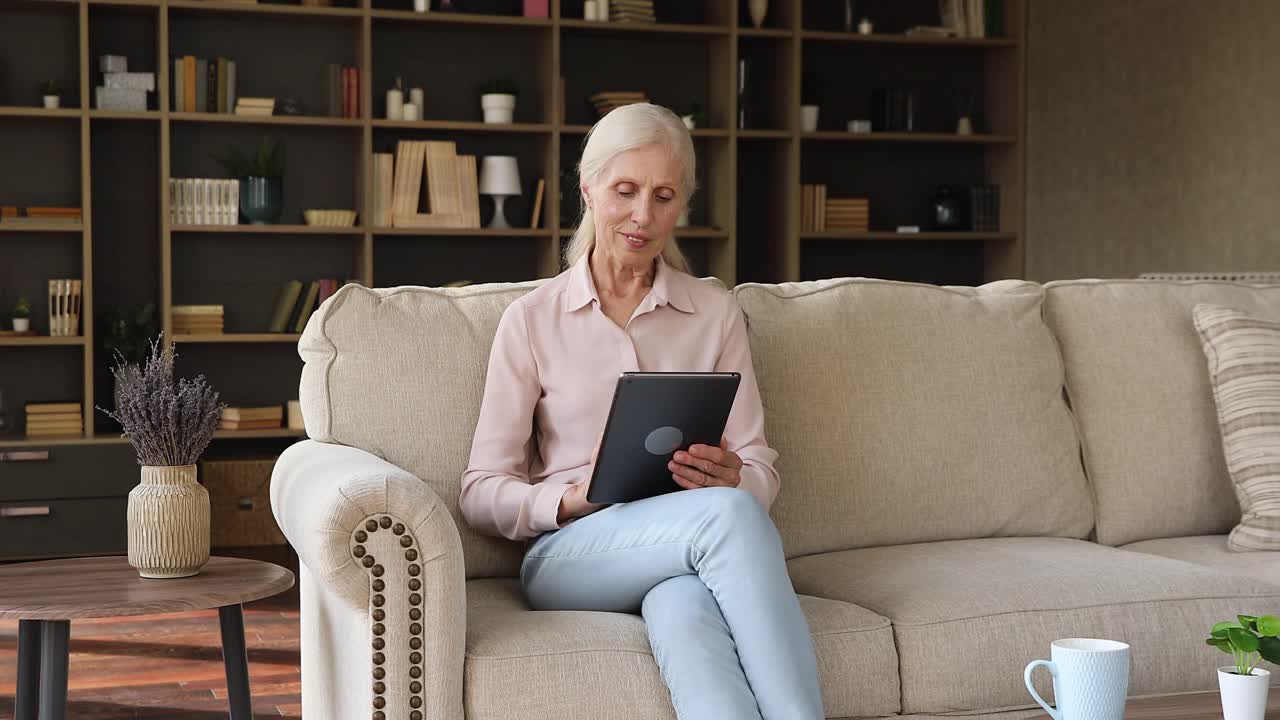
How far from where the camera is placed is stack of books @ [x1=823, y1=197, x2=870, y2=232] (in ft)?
19.5

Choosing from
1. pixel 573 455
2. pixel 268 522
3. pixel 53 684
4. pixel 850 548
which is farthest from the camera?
pixel 268 522

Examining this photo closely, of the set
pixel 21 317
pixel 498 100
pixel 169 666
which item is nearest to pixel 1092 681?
pixel 169 666

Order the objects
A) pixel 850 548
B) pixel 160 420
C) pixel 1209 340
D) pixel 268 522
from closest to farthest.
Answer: pixel 160 420 < pixel 850 548 < pixel 1209 340 < pixel 268 522

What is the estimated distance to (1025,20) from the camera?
239 inches

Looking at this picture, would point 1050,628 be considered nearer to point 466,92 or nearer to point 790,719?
point 790,719

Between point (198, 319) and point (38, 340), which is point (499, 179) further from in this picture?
point (38, 340)

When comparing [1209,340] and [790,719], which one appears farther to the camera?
[1209,340]

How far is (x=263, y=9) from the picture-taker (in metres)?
5.23

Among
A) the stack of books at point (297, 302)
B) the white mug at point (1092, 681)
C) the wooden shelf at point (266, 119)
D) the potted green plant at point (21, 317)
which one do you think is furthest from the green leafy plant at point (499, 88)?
the white mug at point (1092, 681)

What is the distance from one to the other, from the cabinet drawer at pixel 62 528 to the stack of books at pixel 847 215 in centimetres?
303

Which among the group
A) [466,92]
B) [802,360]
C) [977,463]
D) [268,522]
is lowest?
[268,522]

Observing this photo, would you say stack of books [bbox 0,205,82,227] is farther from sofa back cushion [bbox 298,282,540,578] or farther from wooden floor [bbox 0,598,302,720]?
sofa back cushion [bbox 298,282,540,578]

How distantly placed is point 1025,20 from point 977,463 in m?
3.97

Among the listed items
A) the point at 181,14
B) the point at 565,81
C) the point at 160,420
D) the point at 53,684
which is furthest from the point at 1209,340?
the point at 181,14
